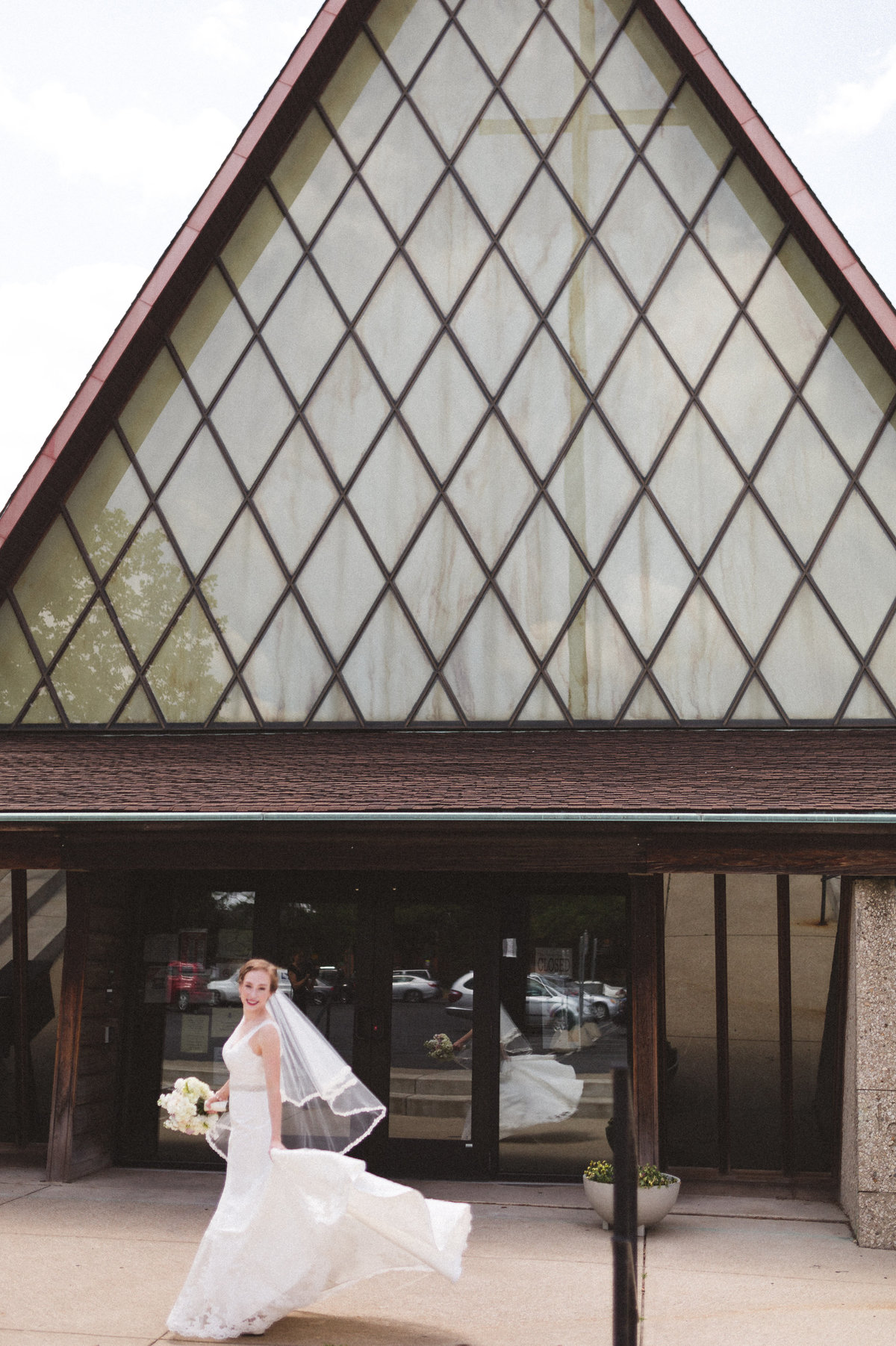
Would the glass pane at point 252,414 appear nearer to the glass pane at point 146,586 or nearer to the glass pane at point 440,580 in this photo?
the glass pane at point 146,586

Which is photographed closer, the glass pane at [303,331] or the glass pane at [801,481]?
the glass pane at [801,481]

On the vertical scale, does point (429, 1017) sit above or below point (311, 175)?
below

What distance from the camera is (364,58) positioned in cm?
1283

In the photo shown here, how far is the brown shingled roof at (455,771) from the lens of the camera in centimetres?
887

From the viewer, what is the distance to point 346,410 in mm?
12117

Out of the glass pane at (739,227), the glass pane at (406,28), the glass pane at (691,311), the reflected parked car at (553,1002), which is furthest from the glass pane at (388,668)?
the glass pane at (406,28)

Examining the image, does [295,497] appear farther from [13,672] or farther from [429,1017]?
[429,1017]

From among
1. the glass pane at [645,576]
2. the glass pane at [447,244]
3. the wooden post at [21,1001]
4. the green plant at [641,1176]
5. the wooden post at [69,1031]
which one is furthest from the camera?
the glass pane at [447,244]

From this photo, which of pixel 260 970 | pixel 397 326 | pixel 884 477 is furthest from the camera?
pixel 397 326

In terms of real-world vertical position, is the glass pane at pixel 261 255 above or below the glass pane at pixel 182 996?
above

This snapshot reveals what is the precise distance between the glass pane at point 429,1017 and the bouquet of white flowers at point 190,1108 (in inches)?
163

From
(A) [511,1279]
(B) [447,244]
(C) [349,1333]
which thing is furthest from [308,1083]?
(B) [447,244]

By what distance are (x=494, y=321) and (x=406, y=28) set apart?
372cm

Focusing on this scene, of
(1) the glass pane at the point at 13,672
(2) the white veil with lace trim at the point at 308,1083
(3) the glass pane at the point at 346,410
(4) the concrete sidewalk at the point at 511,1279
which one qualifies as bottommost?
(4) the concrete sidewalk at the point at 511,1279
